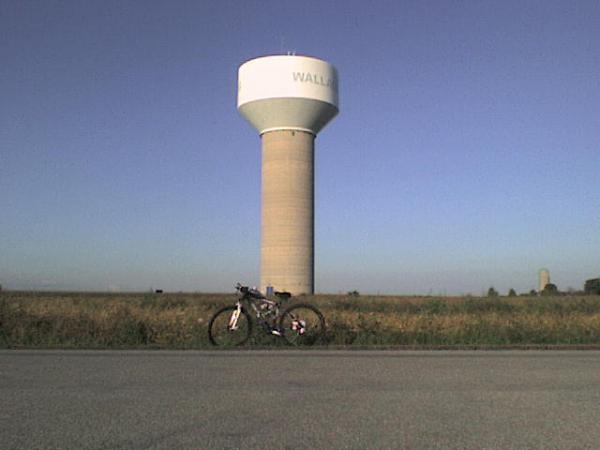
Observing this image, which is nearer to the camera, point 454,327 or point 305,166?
point 454,327

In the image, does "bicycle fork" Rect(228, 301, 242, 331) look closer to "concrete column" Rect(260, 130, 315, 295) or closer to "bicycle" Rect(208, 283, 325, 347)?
"bicycle" Rect(208, 283, 325, 347)

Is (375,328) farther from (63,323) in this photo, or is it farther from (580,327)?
(63,323)

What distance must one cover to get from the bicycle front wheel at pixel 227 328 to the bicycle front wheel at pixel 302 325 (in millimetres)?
549

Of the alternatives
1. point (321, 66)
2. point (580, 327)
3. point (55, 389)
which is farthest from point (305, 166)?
point (55, 389)

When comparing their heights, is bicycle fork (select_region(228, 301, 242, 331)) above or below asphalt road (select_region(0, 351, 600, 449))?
above

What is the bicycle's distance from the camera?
425 inches

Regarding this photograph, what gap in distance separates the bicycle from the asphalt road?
206cm

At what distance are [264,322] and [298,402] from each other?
5.29 metres

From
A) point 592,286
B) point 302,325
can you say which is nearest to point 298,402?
point 302,325

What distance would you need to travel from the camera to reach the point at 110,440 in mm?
4359

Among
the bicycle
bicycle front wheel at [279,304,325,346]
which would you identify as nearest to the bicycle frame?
the bicycle

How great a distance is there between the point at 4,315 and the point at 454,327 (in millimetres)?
7950

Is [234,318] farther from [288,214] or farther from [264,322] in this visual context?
[288,214]

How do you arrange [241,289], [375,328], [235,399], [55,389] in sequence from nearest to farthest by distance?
[235,399], [55,389], [241,289], [375,328]
